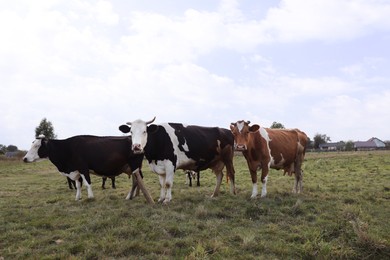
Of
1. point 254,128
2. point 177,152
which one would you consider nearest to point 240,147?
point 254,128

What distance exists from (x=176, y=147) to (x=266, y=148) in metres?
2.92

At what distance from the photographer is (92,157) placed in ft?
36.6

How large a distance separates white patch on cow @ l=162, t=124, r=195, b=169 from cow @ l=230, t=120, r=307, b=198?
155cm

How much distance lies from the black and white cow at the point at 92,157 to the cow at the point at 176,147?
64cm

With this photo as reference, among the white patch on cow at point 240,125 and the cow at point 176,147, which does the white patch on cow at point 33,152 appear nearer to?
the cow at point 176,147

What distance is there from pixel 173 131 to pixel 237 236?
4644mm

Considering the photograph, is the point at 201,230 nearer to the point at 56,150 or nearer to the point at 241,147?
the point at 241,147

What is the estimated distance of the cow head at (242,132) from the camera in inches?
413

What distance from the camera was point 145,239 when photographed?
659 cm

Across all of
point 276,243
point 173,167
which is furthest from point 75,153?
point 276,243

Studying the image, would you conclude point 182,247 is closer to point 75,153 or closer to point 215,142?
point 215,142

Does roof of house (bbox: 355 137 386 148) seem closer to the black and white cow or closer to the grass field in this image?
the grass field

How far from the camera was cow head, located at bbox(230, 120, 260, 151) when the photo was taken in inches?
413

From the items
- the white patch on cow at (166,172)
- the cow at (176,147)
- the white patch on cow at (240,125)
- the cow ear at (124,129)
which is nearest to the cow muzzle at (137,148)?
the cow at (176,147)
